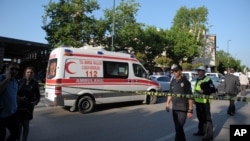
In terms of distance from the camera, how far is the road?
767 cm

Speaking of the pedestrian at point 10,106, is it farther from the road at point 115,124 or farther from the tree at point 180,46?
the tree at point 180,46

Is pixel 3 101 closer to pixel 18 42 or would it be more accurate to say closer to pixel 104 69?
pixel 104 69

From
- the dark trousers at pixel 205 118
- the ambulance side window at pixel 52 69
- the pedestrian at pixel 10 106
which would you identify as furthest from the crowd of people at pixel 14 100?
the ambulance side window at pixel 52 69

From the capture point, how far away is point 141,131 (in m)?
8.30

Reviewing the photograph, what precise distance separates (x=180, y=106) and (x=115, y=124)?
148 inches

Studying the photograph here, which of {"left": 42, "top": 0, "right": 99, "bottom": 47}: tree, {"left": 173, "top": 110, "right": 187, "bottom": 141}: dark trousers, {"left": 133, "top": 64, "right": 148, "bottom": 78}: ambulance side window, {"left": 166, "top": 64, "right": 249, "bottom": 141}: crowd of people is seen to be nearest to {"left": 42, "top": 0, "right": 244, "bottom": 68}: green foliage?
{"left": 42, "top": 0, "right": 99, "bottom": 47}: tree

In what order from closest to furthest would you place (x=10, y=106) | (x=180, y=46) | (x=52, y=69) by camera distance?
(x=10, y=106), (x=52, y=69), (x=180, y=46)

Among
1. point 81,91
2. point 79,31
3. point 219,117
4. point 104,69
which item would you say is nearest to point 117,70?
point 104,69

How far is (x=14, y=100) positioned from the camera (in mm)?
5059

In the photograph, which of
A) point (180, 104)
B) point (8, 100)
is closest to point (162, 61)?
point (180, 104)

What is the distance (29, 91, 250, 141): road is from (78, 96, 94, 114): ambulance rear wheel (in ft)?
0.79

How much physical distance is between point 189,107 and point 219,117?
545 centimetres

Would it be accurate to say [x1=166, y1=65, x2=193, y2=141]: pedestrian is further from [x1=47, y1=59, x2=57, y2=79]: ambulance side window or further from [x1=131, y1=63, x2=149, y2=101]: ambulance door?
[x1=131, y1=63, x2=149, y2=101]: ambulance door

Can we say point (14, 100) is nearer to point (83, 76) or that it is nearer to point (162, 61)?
point (83, 76)
